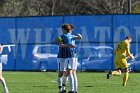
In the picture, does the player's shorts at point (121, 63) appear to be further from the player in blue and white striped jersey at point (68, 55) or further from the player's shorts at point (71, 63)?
the player's shorts at point (71, 63)

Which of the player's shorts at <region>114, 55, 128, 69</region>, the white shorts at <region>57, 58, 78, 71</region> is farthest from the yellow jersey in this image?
the white shorts at <region>57, 58, 78, 71</region>

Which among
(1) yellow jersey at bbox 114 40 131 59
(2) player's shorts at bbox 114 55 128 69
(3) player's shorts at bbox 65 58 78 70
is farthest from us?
(2) player's shorts at bbox 114 55 128 69

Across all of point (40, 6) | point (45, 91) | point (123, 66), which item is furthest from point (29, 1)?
point (45, 91)

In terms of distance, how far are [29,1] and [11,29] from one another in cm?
2569

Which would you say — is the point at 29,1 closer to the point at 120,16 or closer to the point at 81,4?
the point at 81,4

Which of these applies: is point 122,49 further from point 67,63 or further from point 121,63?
point 67,63

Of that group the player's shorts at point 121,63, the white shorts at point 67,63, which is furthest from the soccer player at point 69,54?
the player's shorts at point 121,63

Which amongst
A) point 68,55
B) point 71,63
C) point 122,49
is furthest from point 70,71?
point 122,49

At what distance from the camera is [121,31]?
3856 centimetres

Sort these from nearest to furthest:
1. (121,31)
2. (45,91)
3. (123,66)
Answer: (45,91) → (123,66) → (121,31)

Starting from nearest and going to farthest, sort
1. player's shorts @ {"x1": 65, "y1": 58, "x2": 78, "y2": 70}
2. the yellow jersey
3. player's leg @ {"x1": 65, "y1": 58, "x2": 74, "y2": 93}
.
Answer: player's leg @ {"x1": 65, "y1": 58, "x2": 74, "y2": 93} → player's shorts @ {"x1": 65, "y1": 58, "x2": 78, "y2": 70} → the yellow jersey

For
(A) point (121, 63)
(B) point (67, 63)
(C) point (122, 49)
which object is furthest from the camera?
(A) point (121, 63)

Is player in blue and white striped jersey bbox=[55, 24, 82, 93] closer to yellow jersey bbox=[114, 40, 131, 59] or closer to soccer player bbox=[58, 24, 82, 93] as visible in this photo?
soccer player bbox=[58, 24, 82, 93]

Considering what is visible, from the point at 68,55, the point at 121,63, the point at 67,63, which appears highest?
the point at 68,55
